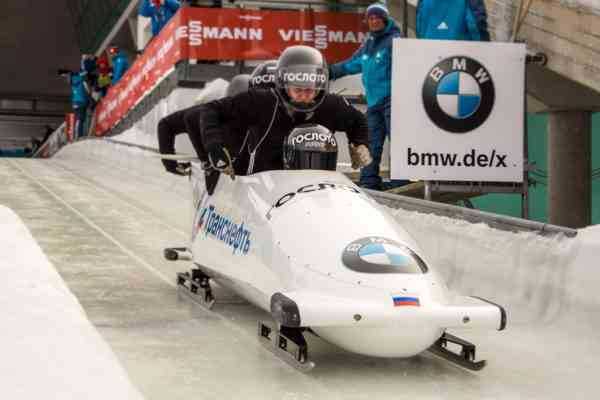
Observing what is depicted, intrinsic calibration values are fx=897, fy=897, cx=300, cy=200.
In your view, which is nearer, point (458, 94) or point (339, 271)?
point (339, 271)

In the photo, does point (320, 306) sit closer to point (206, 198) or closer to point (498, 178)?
point (206, 198)

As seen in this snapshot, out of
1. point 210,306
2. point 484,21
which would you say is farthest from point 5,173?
point 210,306

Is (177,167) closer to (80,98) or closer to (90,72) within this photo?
(90,72)

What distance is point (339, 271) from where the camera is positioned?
2605mm

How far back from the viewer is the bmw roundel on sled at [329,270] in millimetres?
2500

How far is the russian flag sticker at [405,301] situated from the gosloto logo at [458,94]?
2470mm

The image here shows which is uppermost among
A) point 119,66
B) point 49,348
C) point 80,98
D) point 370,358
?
point 119,66

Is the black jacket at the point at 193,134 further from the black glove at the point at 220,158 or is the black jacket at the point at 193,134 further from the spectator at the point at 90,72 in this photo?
the spectator at the point at 90,72

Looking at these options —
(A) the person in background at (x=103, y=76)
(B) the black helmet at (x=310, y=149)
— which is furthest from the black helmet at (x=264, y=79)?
(A) the person in background at (x=103, y=76)

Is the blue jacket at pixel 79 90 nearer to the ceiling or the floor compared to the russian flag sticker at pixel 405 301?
nearer to the ceiling

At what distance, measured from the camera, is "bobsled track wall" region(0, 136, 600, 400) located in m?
2.52

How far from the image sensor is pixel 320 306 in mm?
2500

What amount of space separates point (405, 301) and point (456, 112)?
2.52m

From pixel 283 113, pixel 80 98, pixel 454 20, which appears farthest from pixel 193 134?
pixel 80 98
